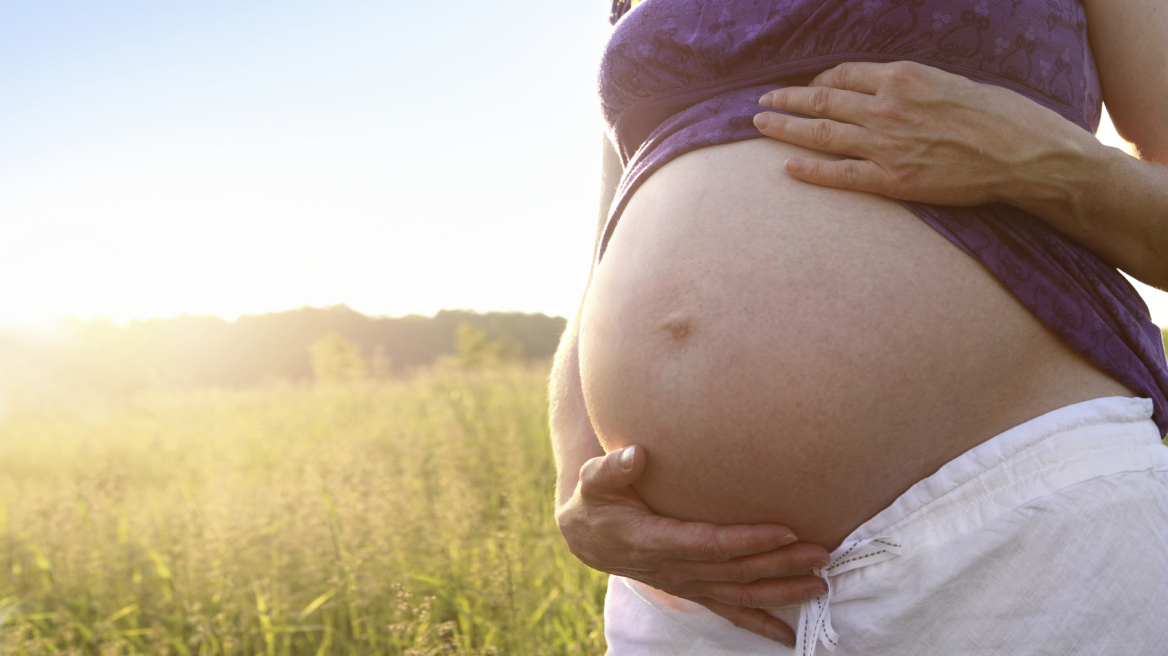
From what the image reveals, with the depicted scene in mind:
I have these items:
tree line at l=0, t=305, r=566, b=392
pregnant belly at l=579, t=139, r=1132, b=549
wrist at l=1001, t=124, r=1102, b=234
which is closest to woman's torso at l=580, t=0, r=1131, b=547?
pregnant belly at l=579, t=139, r=1132, b=549

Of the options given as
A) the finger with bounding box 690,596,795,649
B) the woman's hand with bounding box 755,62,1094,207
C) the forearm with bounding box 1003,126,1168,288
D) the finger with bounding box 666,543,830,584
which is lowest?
the finger with bounding box 690,596,795,649

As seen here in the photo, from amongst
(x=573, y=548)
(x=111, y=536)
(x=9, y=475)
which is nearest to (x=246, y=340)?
(x=9, y=475)

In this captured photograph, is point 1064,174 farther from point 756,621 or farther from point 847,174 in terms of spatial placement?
point 756,621

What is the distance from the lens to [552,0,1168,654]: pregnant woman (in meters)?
0.70

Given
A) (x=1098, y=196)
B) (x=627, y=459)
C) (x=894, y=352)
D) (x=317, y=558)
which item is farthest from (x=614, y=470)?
(x=317, y=558)

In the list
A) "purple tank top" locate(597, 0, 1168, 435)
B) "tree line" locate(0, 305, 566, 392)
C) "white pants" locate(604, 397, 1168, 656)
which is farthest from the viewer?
"tree line" locate(0, 305, 566, 392)

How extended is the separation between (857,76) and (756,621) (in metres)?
0.76

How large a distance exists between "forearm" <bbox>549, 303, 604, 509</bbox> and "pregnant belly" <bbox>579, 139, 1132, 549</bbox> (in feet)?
0.61

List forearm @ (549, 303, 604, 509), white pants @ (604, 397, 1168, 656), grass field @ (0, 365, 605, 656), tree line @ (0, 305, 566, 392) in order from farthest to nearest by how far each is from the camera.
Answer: tree line @ (0, 305, 566, 392)
grass field @ (0, 365, 605, 656)
forearm @ (549, 303, 604, 509)
white pants @ (604, 397, 1168, 656)

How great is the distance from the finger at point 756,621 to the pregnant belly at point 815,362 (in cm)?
13

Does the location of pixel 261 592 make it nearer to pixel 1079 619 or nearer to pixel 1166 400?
pixel 1079 619

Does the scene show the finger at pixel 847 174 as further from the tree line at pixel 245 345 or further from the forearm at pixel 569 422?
the tree line at pixel 245 345

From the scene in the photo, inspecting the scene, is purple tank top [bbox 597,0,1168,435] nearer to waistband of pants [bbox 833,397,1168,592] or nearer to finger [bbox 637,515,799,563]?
waistband of pants [bbox 833,397,1168,592]

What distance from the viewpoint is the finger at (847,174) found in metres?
0.80
